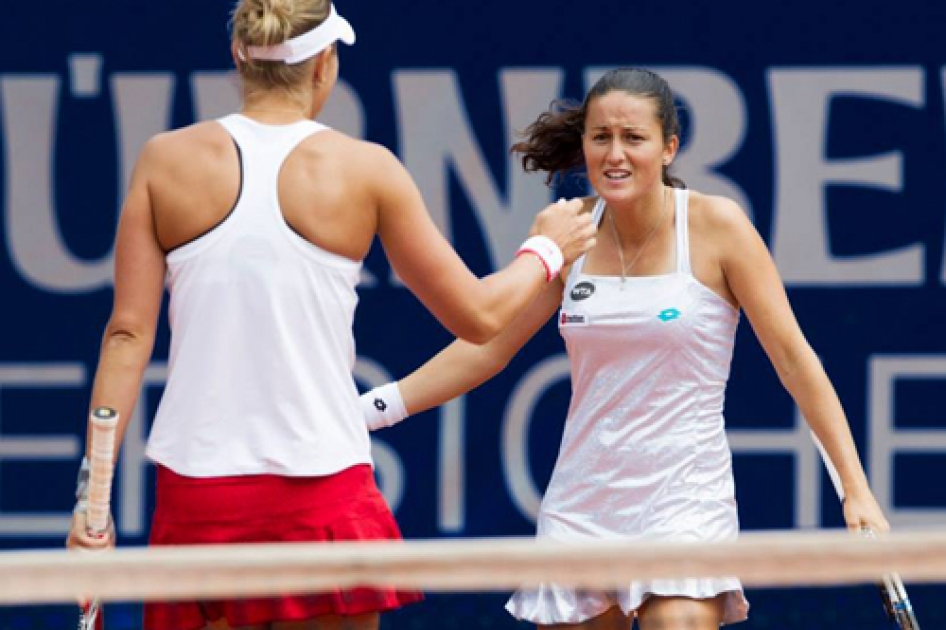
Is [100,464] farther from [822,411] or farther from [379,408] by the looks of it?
[822,411]

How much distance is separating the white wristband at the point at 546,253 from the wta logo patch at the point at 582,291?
563mm

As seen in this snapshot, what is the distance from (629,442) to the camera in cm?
428

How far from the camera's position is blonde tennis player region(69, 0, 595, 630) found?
334cm

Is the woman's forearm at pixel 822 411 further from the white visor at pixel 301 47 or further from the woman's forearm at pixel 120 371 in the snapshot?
the woman's forearm at pixel 120 371

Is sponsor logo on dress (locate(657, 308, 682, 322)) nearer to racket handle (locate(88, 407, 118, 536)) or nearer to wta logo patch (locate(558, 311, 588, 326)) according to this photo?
wta logo patch (locate(558, 311, 588, 326))

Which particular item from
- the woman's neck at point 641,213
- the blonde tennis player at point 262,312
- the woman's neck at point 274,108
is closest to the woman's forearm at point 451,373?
the woman's neck at point 641,213

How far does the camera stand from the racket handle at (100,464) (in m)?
3.31

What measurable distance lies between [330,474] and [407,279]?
1.27 feet

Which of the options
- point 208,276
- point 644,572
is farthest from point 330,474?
point 644,572

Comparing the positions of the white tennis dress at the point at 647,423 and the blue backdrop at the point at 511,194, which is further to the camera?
the blue backdrop at the point at 511,194

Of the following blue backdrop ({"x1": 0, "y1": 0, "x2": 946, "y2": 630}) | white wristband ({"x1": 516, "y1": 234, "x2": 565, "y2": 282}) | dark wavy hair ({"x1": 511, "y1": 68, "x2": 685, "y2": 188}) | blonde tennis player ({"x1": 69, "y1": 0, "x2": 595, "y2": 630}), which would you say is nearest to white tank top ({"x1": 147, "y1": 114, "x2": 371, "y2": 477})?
blonde tennis player ({"x1": 69, "y1": 0, "x2": 595, "y2": 630})

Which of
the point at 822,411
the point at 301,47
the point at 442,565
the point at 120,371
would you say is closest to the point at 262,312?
the point at 120,371

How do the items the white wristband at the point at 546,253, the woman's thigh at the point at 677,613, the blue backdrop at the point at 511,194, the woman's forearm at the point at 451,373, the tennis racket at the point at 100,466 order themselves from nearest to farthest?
the tennis racket at the point at 100,466 → the white wristband at the point at 546,253 → the woman's thigh at the point at 677,613 → the woman's forearm at the point at 451,373 → the blue backdrop at the point at 511,194

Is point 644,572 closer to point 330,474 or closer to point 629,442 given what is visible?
point 330,474
